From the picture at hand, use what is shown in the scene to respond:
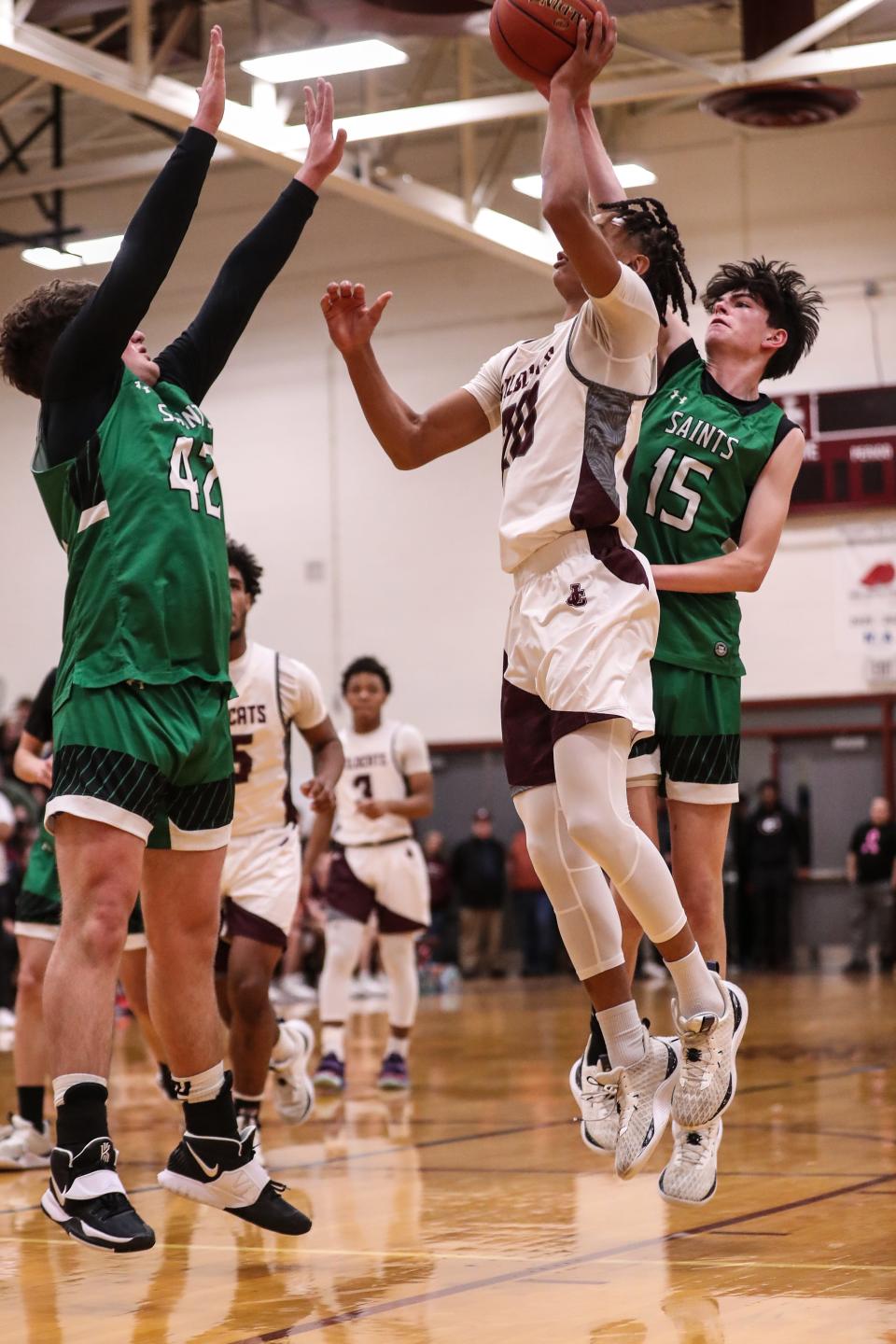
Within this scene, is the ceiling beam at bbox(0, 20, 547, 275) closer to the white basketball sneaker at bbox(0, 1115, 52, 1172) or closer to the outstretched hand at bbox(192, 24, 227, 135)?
the white basketball sneaker at bbox(0, 1115, 52, 1172)

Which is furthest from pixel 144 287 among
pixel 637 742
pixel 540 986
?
pixel 540 986

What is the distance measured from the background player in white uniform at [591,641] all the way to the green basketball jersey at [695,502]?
503mm

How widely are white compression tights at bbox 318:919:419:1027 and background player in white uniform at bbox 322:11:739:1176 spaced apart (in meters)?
4.89

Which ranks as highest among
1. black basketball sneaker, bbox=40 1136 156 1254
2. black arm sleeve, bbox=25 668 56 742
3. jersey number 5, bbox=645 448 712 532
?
jersey number 5, bbox=645 448 712 532

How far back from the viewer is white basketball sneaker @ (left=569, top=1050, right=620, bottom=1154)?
13.7ft

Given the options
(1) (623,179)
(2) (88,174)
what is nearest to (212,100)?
(2) (88,174)

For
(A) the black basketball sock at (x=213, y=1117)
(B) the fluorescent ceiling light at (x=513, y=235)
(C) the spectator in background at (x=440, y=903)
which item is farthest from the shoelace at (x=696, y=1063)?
(C) the spectator in background at (x=440, y=903)

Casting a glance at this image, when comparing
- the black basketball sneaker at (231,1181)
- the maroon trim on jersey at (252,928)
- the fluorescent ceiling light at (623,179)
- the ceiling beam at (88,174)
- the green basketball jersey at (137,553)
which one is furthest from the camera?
the fluorescent ceiling light at (623,179)

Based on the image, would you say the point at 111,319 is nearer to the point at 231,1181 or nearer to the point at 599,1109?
the point at 231,1181

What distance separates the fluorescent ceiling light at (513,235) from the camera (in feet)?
53.5

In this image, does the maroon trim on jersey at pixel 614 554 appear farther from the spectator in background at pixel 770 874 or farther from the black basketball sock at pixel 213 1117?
the spectator in background at pixel 770 874

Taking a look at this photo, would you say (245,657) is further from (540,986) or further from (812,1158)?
(540,986)

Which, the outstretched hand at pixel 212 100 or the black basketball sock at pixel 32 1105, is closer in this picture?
the outstretched hand at pixel 212 100

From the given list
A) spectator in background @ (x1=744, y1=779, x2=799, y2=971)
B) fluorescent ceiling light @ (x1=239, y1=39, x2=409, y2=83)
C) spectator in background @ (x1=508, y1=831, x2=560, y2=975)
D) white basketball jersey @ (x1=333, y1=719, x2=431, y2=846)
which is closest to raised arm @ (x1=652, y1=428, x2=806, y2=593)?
white basketball jersey @ (x1=333, y1=719, x2=431, y2=846)
